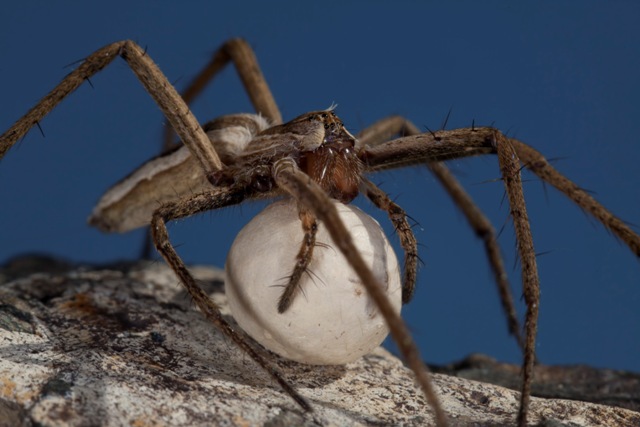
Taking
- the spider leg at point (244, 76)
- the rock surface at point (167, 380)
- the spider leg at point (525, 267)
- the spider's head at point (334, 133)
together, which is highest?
the spider leg at point (244, 76)

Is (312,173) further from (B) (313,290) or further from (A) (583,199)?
(A) (583,199)

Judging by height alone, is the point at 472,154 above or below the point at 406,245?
above

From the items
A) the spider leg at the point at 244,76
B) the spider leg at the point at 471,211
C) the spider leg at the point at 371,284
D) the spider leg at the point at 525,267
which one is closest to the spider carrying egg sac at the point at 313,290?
the spider leg at the point at 371,284

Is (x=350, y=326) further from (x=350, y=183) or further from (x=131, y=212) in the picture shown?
(x=131, y=212)

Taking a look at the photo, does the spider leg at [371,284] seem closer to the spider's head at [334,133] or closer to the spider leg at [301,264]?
the spider leg at [301,264]

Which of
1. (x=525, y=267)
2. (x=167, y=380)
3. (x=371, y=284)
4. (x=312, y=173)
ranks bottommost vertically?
(x=167, y=380)

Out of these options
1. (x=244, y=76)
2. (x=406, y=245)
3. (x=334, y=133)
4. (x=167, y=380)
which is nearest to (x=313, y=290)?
(x=406, y=245)

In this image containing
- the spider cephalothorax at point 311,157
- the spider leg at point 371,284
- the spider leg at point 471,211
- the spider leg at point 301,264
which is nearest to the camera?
the spider leg at point 371,284

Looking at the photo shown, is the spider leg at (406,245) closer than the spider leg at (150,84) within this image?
Yes
